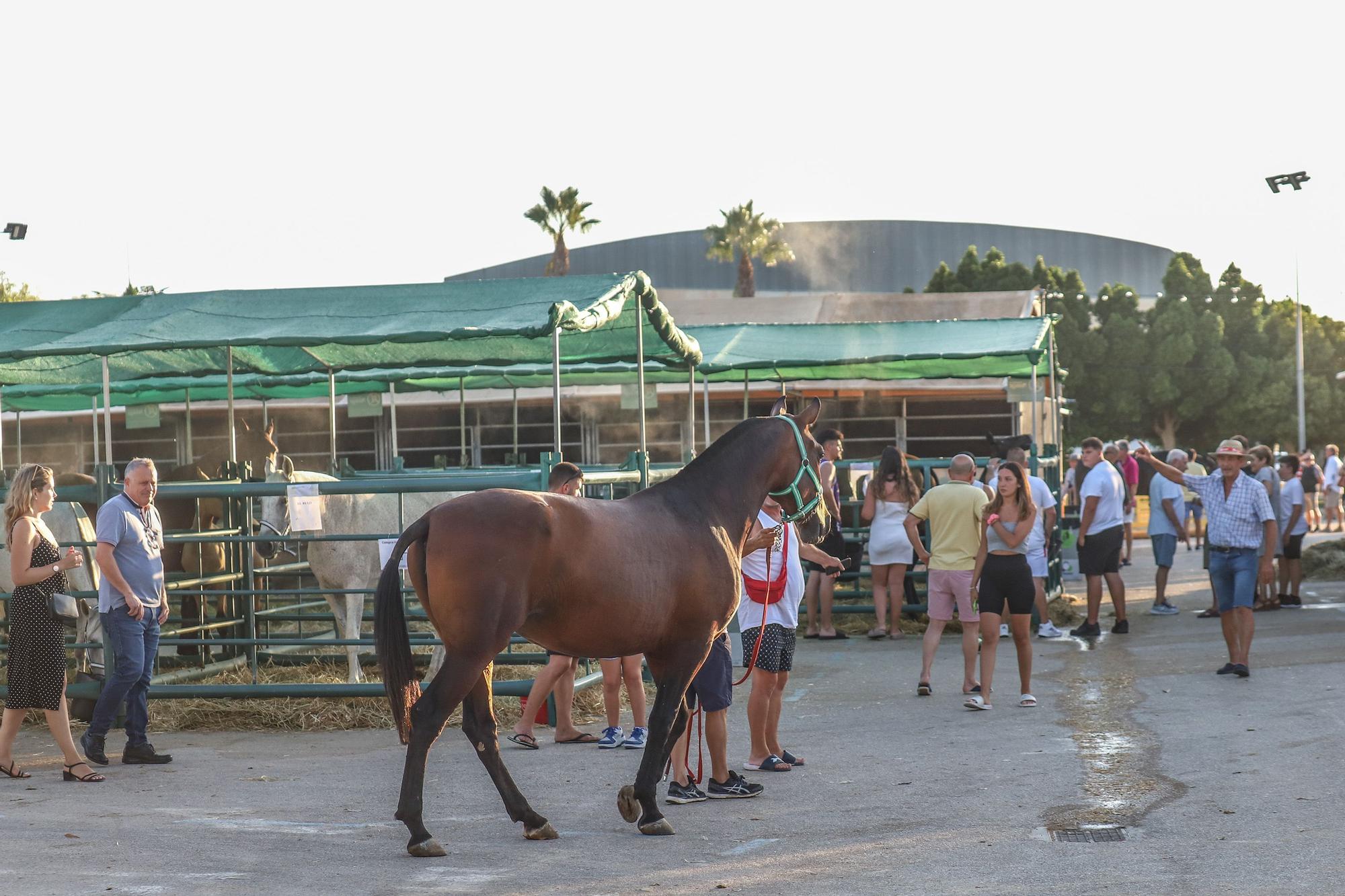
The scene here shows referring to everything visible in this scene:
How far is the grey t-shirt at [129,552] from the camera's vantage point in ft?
27.0

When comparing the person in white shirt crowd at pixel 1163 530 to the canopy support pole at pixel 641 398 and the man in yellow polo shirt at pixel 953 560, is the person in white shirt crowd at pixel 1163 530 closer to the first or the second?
the man in yellow polo shirt at pixel 953 560

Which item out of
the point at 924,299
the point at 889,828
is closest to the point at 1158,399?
the point at 924,299

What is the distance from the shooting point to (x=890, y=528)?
14.1 m

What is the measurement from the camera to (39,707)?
7949 mm

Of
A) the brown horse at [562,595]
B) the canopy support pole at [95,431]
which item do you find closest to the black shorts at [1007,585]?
the brown horse at [562,595]

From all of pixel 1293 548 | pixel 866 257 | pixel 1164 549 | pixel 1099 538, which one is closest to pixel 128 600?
pixel 1099 538

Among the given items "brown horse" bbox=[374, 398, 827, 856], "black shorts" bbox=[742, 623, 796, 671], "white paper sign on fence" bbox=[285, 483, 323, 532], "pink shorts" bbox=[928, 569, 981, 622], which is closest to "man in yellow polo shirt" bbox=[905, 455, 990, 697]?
"pink shorts" bbox=[928, 569, 981, 622]

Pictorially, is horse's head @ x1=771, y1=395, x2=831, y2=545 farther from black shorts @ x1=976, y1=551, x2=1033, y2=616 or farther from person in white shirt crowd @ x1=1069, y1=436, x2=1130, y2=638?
person in white shirt crowd @ x1=1069, y1=436, x2=1130, y2=638

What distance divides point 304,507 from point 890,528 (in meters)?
6.42

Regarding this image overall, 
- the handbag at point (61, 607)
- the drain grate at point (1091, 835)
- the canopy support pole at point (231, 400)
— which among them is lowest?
the drain grate at point (1091, 835)

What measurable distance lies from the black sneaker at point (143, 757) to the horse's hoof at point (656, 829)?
3432 millimetres

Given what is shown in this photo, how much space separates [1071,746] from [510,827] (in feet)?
11.8

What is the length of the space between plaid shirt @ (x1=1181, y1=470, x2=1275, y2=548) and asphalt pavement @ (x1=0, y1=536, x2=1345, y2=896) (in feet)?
3.59

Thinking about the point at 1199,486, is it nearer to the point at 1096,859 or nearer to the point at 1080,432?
the point at 1096,859
